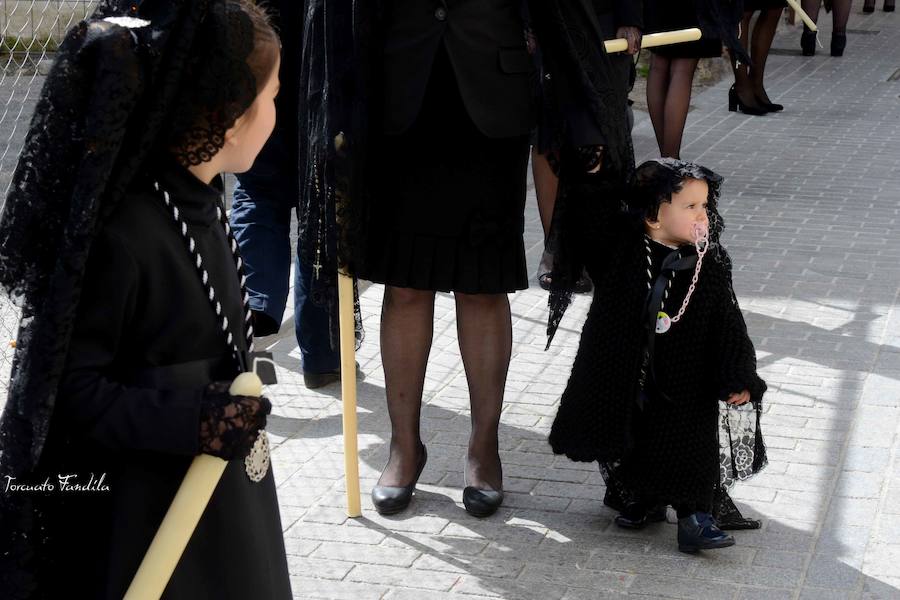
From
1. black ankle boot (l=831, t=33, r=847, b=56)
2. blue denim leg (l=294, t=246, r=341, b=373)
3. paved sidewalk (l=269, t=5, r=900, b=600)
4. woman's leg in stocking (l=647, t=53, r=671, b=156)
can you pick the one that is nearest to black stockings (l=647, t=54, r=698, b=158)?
woman's leg in stocking (l=647, t=53, r=671, b=156)

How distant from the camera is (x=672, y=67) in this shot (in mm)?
7789

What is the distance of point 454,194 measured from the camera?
3725 mm

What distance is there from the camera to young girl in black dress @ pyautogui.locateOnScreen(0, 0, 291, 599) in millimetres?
2008

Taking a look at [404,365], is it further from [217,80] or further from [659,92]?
[659,92]

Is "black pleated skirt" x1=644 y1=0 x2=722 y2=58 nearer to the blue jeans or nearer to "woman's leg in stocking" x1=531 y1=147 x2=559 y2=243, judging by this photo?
"woman's leg in stocking" x1=531 y1=147 x2=559 y2=243

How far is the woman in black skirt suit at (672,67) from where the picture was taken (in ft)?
24.8

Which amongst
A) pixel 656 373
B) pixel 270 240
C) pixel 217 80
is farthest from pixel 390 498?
pixel 217 80

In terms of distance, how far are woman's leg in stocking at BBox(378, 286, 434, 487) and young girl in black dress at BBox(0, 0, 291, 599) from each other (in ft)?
5.40

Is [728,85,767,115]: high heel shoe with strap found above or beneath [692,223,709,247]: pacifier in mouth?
beneath

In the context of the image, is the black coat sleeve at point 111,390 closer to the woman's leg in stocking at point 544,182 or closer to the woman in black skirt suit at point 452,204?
the woman in black skirt suit at point 452,204

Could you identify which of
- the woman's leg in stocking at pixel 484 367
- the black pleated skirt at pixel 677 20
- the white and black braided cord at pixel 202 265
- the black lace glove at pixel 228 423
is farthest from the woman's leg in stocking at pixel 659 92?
the black lace glove at pixel 228 423

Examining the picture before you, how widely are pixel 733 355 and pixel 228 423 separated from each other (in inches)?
70.5

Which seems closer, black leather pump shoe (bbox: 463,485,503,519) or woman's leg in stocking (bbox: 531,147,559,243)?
black leather pump shoe (bbox: 463,485,503,519)

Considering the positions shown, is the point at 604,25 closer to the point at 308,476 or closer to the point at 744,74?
the point at 308,476
